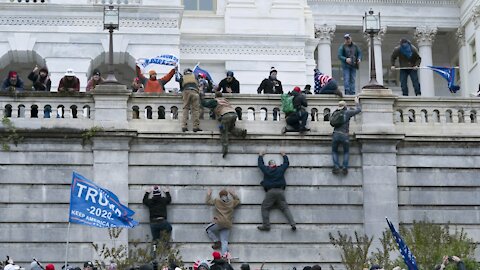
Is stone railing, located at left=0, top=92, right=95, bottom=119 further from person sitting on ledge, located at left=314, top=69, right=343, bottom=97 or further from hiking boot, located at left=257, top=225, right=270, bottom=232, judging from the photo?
person sitting on ledge, located at left=314, top=69, right=343, bottom=97

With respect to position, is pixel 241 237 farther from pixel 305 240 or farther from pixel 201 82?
pixel 201 82

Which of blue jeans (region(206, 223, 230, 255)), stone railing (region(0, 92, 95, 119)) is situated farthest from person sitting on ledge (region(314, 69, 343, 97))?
stone railing (region(0, 92, 95, 119))

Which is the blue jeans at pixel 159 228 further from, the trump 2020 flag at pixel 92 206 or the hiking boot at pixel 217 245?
the trump 2020 flag at pixel 92 206

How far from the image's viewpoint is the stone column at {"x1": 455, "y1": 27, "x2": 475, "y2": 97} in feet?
248

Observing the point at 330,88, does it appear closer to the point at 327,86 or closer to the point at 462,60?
the point at 327,86

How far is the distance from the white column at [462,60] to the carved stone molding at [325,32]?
6.65 meters

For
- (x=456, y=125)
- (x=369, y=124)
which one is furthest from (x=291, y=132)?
(x=456, y=125)

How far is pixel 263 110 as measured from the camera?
133 ft

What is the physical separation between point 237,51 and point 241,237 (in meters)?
16.4

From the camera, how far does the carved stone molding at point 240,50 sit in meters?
54.1

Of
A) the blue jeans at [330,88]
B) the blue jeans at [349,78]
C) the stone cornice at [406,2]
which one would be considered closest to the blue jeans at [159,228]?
the blue jeans at [330,88]

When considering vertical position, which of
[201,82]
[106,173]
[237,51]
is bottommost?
[106,173]

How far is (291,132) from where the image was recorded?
1583 inches

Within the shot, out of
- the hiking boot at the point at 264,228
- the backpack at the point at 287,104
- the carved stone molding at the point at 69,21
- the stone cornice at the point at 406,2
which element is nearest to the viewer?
the hiking boot at the point at 264,228
